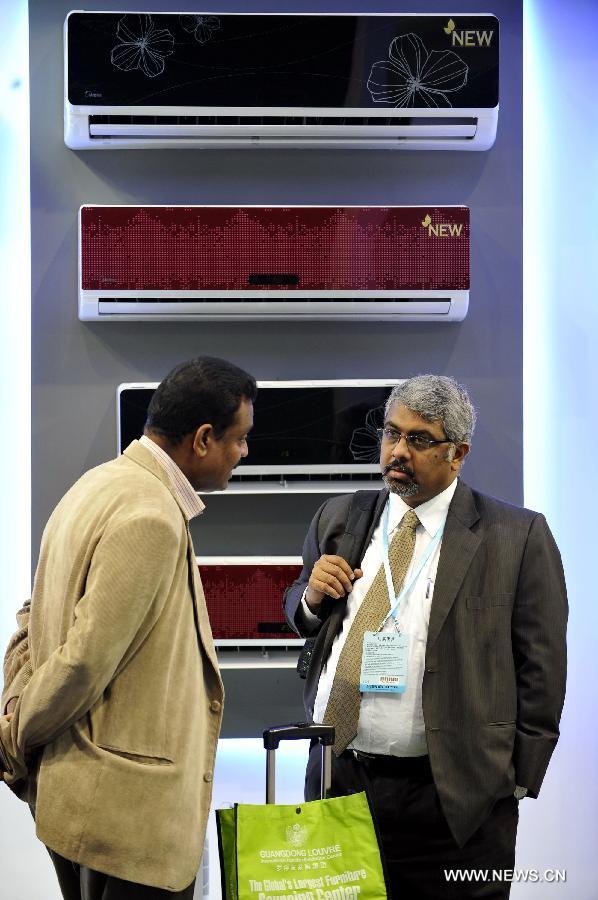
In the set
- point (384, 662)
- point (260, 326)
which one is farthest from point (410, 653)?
point (260, 326)

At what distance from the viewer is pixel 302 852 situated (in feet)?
6.62

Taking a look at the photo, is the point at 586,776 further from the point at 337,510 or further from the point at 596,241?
the point at 596,241

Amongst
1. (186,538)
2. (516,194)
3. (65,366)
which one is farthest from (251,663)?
(516,194)

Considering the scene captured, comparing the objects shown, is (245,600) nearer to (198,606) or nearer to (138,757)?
(198,606)

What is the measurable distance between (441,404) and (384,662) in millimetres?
648

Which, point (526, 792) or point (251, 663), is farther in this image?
point (251, 663)

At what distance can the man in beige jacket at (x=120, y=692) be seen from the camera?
1.75 metres

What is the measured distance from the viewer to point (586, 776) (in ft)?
11.5

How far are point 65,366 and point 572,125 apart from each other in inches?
76.8

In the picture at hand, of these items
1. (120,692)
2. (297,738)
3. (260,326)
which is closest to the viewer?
(120,692)

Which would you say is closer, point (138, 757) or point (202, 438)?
point (138, 757)

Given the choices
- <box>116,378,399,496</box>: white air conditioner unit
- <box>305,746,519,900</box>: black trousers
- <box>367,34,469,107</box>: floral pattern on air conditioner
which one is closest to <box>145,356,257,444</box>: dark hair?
<box>305,746,519,900</box>: black trousers

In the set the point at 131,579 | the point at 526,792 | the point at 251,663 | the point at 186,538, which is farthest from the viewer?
the point at 251,663

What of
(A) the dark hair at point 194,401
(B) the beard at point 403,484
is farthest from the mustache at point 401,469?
(A) the dark hair at point 194,401
